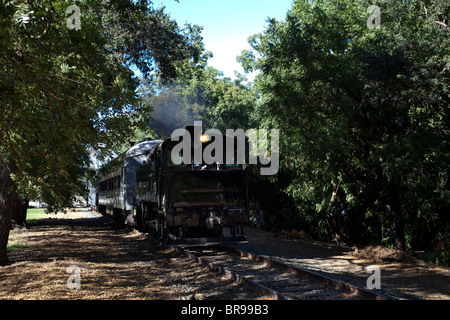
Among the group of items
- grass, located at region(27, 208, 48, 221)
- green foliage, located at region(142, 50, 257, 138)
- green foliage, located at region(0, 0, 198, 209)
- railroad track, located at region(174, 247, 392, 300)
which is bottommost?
railroad track, located at region(174, 247, 392, 300)

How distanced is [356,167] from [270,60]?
15.0ft

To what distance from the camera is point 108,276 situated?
874 cm

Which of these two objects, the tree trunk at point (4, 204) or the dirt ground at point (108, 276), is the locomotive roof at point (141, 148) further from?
the tree trunk at point (4, 204)

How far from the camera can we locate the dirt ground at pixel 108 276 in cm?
717

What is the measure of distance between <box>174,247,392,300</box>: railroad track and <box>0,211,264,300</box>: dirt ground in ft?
0.87

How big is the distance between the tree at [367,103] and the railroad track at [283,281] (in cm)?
386

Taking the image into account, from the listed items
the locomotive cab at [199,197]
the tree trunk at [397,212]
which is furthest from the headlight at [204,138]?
the tree trunk at [397,212]

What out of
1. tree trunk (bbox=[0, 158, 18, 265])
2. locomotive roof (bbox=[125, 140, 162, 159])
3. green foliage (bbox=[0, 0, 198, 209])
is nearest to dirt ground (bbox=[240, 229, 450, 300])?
green foliage (bbox=[0, 0, 198, 209])

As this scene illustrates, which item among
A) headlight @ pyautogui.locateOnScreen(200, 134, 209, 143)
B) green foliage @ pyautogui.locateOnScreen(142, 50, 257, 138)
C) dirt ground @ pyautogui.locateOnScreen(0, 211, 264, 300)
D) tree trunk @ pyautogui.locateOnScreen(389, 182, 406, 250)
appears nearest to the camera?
dirt ground @ pyautogui.locateOnScreen(0, 211, 264, 300)

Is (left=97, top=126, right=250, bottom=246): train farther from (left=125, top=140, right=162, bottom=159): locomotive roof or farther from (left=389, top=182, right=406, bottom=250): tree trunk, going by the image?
(left=125, top=140, right=162, bottom=159): locomotive roof

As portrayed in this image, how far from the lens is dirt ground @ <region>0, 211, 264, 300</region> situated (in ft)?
23.5

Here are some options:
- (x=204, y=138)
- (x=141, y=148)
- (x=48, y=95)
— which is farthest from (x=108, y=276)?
(x=141, y=148)

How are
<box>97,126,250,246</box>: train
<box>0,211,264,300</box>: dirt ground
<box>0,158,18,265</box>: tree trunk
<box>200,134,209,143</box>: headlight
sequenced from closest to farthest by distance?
1. <box>0,211,264,300</box>: dirt ground
2. <box>0,158,18,265</box>: tree trunk
3. <box>97,126,250,246</box>: train
4. <box>200,134,209,143</box>: headlight

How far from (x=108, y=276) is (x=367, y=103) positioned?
885 centimetres
